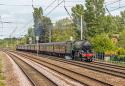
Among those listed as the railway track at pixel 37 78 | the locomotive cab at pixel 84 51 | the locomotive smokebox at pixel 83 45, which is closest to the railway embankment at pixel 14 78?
the railway track at pixel 37 78

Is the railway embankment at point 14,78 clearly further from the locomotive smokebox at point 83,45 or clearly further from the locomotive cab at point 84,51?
the locomotive smokebox at point 83,45

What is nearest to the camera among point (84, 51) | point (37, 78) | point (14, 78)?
point (37, 78)

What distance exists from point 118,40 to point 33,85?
73526mm

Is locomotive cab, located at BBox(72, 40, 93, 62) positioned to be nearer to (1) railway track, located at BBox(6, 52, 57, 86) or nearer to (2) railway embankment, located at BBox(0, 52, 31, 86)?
(2) railway embankment, located at BBox(0, 52, 31, 86)

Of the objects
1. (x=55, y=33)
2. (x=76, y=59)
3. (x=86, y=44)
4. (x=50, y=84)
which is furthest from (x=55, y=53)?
(x=55, y=33)

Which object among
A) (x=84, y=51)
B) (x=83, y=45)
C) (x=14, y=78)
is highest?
(x=83, y=45)

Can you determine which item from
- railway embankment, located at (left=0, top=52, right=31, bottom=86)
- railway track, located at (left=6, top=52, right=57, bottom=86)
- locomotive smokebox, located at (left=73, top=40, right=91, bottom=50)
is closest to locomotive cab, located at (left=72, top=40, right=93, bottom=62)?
locomotive smokebox, located at (left=73, top=40, right=91, bottom=50)

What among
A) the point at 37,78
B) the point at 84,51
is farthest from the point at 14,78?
the point at 84,51

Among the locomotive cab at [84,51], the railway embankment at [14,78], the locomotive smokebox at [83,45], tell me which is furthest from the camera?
the locomotive smokebox at [83,45]

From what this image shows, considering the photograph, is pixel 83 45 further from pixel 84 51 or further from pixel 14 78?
pixel 14 78

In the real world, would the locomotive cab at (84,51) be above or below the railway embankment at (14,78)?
above

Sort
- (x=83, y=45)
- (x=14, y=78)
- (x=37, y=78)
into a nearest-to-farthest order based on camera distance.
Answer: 1. (x=37, y=78)
2. (x=14, y=78)
3. (x=83, y=45)

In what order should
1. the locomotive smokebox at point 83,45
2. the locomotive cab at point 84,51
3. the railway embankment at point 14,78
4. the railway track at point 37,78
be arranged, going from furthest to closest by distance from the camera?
the locomotive smokebox at point 83,45 < the locomotive cab at point 84,51 < the railway embankment at point 14,78 < the railway track at point 37,78

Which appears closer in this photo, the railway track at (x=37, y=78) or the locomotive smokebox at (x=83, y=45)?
the railway track at (x=37, y=78)
